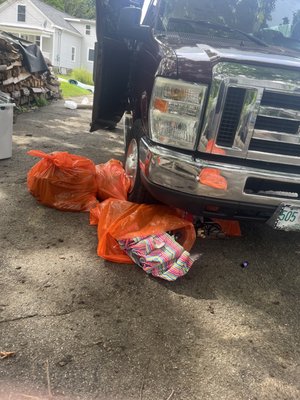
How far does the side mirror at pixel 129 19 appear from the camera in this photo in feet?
11.4

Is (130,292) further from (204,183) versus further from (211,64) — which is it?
(211,64)

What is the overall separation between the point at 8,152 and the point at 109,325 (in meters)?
3.69

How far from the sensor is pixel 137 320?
Result: 236cm

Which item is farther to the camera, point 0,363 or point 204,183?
point 204,183

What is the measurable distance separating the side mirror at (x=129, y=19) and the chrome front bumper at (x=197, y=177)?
152 centimetres

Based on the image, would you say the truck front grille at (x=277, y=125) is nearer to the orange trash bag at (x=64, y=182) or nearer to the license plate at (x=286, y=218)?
the license plate at (x=286, y=218)

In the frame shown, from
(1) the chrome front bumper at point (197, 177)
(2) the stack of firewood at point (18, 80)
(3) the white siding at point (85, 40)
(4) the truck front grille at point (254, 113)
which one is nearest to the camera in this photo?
(4) the truck front grille at point (254, 113)

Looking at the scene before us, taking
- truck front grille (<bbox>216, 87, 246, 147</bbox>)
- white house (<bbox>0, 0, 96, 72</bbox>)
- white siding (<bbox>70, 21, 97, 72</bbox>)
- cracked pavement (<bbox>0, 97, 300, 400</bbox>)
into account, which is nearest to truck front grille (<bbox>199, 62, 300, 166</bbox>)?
truck front grille (<bbox>216, 87, 246, 147</bbox>)

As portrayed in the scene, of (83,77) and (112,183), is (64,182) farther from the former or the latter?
(83,77)

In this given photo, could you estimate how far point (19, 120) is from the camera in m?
8.41

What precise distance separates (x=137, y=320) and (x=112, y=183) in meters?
1.79

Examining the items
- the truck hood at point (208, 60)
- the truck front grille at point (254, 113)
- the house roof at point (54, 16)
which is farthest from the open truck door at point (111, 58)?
the house roof at point (54, 16)

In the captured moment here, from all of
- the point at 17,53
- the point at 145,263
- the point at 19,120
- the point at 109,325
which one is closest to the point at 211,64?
the point at 145,263

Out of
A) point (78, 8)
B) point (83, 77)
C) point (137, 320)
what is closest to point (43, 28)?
point (83, 77)
